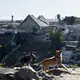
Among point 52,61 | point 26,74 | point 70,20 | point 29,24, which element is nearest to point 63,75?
point 52,61

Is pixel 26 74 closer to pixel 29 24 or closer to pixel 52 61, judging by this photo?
pixel 52 61

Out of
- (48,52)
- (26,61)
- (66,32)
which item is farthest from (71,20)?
(26,61)

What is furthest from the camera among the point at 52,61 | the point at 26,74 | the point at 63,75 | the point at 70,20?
the point at 70,20

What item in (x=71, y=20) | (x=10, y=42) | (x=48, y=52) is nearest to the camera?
(x=48, y=52)

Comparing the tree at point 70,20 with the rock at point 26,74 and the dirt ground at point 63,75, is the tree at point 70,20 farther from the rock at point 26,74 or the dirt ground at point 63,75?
the rock at point 26,74

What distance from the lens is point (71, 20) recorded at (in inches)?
2367

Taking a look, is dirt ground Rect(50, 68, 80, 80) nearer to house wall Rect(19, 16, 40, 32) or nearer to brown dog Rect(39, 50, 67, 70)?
brown dog Rect(39, 50, 67, 70)

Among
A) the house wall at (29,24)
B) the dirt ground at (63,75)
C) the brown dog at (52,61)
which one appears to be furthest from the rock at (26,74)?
the house wall at (29,24)

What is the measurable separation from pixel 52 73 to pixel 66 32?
39.9 metres

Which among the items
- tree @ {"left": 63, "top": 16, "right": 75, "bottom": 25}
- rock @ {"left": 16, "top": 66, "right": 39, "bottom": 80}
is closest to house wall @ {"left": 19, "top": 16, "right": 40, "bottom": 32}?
tree @ {"left": 63, "top": 16, "right": 75, "bottom": 25}

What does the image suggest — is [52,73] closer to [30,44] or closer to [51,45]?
[51,45]

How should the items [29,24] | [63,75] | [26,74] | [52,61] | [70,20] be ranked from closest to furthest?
[26,74] → [63,75] → [52,61] → [29,24] → [70,20]

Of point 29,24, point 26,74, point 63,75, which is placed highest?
point 29,24

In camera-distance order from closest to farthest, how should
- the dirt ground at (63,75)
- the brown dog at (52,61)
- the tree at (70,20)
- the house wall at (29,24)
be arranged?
1. the dirt ground at (63,75)
2. the brown dog at (52,61)
3. the house wall at (29,24)
4. the tree at (70,20)
